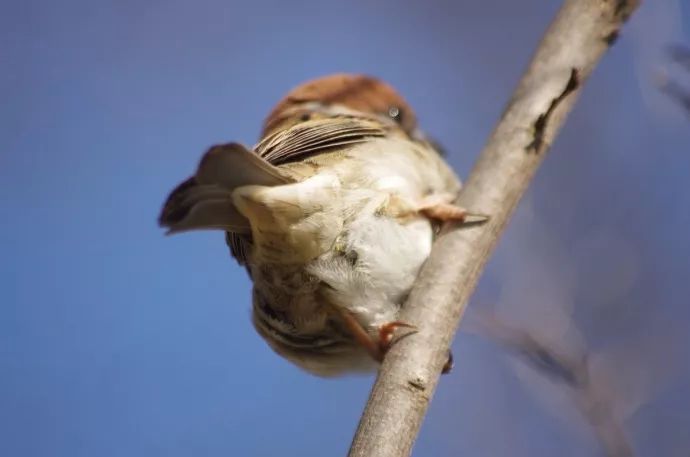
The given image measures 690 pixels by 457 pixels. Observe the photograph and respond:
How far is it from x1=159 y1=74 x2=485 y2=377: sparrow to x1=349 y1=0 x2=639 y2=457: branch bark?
125 millimetres

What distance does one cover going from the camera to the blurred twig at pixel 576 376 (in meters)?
1.46

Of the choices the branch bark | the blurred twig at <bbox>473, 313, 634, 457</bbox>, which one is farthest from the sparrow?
the blurred twig at <bbox>473, 313, 634, 457</bbox>

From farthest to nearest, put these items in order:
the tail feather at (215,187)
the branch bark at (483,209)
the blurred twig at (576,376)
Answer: the tail feather at (215,187) < the branch bark at (483,209) < the blurred twig at (576,376)

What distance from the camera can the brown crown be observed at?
3.27 meters

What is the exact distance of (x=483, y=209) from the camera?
6.92 ft

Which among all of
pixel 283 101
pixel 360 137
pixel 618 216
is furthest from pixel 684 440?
pixel 283 101

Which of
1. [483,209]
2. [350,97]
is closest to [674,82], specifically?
[483,209]

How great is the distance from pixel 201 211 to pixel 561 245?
3.06 ft

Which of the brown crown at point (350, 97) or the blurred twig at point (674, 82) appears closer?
the blurred twig at point (674, 82)

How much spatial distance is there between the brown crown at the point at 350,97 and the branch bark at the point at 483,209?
3.53ft

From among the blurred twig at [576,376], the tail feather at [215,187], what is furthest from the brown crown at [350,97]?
the blurred twig at [576,376]

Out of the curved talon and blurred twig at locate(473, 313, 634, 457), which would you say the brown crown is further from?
blurred twig at locate(473, 313, 634, 457)

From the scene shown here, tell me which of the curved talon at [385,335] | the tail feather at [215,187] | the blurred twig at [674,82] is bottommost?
the curved talon at [385,335]

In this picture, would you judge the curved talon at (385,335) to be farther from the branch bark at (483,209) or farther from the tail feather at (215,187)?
the tail feather at (215,187)
